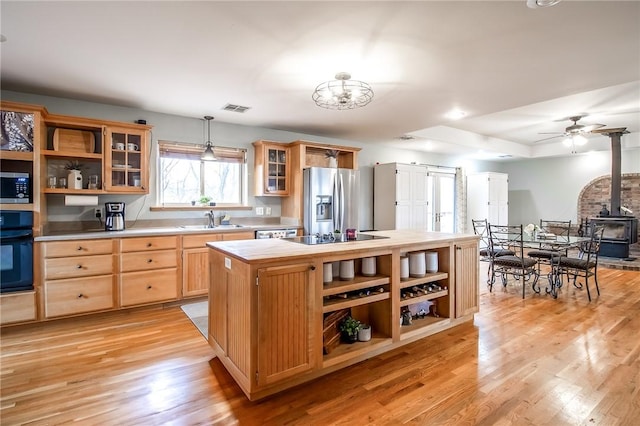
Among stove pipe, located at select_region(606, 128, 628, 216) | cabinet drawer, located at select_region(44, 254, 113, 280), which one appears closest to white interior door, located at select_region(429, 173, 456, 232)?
stove pipe, located at select_region(606, 128, 628, 216)

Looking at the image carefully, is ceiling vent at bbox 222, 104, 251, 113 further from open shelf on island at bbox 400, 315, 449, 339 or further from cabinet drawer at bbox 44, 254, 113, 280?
open shelf on island at bbox 400, 315, 449, 339

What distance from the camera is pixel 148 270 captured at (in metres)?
3.60

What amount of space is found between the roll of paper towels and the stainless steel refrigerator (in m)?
2.62

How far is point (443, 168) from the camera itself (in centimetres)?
743

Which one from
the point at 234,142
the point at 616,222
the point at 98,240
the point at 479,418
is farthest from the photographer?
the point at 616,222

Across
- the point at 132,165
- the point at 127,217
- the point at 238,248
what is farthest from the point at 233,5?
the point at 127,217

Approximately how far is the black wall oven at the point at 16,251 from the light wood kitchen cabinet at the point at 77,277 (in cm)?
12

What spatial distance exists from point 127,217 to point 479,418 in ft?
13.7

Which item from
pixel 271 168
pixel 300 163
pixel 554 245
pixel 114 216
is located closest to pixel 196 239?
pixel 114 216

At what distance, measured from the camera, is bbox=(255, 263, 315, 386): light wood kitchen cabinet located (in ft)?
6.32

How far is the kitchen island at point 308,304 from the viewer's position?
1942 millimetres

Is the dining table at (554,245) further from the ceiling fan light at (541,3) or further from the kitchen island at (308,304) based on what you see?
the ceiling fan light at (541,3)

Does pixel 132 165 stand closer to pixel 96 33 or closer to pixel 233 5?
pixel 96 33

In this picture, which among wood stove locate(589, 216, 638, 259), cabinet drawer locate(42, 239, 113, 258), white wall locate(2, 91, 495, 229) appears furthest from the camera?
wood stove locate(589, 216, 638, 259)
